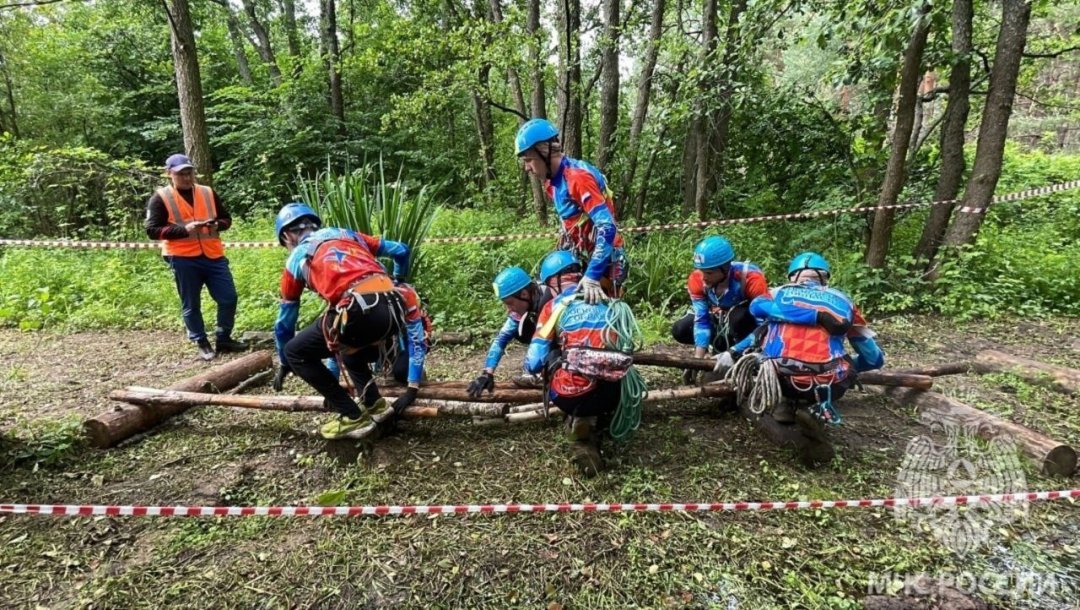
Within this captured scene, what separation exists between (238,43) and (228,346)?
1292 cm

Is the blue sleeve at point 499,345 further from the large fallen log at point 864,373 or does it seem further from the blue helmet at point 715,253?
the blue helmet at point 715,253

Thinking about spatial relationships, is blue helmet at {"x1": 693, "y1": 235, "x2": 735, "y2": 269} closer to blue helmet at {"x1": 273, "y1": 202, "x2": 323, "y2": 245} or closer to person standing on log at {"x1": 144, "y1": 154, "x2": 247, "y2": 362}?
blue helmet at {"x1": 273, "y1": 202, "x2": 323, "y2": 245}

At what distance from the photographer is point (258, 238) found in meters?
9.05

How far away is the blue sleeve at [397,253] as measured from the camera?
3.61m

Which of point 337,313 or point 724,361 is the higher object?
point 337,313

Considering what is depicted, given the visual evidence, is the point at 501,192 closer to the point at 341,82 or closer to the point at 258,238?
the point at 258,238

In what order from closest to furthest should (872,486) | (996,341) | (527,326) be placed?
(872,486), (527,326), (996,341)

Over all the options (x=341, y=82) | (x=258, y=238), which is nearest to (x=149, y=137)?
(x=341, y=82)

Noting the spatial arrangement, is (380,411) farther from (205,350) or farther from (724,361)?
(205,350)

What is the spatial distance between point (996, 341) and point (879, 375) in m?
2.44

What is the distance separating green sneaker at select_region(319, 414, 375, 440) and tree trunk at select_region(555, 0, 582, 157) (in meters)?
6.07

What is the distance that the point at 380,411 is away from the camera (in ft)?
11.3

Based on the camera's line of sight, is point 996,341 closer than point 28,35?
Yes

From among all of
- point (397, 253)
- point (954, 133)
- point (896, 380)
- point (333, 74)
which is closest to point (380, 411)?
point (397, 253)
